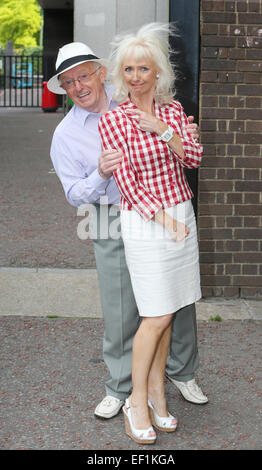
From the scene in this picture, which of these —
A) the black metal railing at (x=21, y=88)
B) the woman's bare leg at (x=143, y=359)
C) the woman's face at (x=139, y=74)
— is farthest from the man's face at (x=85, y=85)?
the black metal railing at (x=21, y=88)

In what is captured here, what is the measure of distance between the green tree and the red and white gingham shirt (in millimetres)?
61292

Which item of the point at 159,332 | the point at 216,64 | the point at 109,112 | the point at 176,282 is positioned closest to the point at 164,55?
the point at 109,112

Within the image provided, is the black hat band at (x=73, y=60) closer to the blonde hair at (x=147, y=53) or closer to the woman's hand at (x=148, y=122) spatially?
the blonde hair at (x=147, y=53)

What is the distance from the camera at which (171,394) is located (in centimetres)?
443

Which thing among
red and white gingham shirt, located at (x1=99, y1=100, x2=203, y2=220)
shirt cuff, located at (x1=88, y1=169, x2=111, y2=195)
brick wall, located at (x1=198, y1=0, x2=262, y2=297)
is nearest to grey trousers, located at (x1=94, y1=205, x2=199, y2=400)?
shirt cuff, located at (x1=88, y1=169, x2=111, y2=195)

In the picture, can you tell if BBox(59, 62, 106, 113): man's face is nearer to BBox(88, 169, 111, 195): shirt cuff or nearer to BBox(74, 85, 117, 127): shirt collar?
BBox(74, 85, 117, 127): shirt collar

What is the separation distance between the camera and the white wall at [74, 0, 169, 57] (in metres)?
6.61

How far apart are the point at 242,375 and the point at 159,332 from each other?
3.89 ft

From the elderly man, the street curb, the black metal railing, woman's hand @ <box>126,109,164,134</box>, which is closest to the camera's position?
woman's hand @ <box>126,109,164,134</box>

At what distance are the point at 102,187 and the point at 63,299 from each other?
2.53 meters

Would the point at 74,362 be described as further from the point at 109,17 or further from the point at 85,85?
the point at 109,17

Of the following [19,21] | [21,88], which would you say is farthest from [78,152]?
[19,21]

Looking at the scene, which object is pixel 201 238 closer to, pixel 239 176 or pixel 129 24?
pixel 239 176

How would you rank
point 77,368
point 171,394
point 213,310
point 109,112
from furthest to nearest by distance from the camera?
point 213,310 < point 77,368 < point 171,394 < point 109,112
